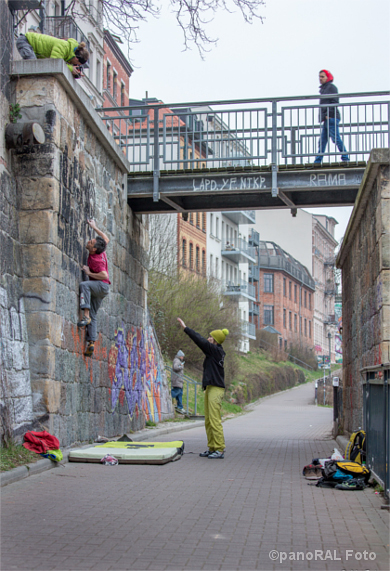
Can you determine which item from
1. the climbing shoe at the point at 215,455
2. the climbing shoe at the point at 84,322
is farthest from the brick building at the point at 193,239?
the climbing shoe at the point at 215,455

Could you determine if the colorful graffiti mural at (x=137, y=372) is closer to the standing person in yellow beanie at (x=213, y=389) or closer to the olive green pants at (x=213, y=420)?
the standing person in yellow beanie at (x=213, y=389)

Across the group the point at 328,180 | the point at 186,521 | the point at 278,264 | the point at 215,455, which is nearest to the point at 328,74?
the point at 328,180

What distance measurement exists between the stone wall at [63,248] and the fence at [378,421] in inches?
169

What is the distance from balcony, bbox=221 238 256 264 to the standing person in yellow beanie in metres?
47.1

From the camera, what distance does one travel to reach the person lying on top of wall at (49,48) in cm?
1102

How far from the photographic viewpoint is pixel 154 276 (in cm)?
2748

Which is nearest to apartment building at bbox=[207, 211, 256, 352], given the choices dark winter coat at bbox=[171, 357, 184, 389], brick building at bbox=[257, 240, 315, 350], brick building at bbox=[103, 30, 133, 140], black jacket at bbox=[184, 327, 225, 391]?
brick building at bbox=[257, 240, 315, 350]

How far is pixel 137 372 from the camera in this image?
54.3 ft

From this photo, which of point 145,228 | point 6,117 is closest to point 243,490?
point 6,117

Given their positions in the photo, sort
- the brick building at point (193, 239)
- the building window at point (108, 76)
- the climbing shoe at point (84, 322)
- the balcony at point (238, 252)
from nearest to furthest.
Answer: the climbing shoe at point (84, 322)
the building window at point (108, 76)
the brick building at point (193, 239)
the balcony at point (238, 252)

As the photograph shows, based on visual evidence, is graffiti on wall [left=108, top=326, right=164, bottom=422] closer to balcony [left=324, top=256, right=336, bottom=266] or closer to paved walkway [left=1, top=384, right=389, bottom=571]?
paved walkway [left=1, top=384, right=389, bottom=571]

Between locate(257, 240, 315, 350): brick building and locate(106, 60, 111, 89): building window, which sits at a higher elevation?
locate(106, 60, 111, 89): building window

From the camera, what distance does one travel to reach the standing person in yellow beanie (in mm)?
11367

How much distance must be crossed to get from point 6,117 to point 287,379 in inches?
1752
